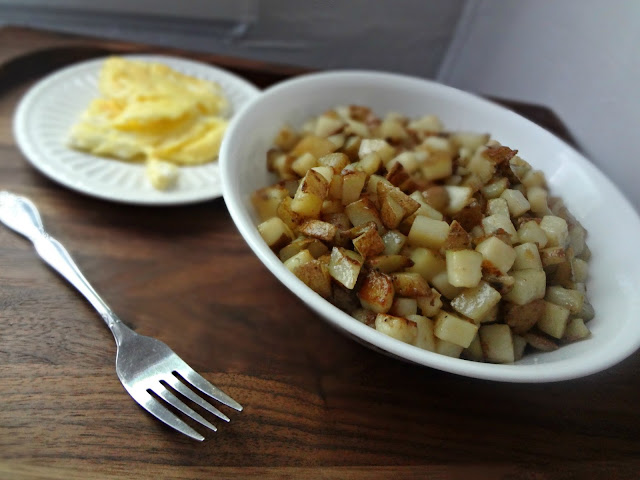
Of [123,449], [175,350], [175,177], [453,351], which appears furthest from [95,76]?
[453,351]

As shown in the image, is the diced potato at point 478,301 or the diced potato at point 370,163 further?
the diced potato at point 370,163

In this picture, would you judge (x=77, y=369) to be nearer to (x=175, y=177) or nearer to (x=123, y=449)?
(x=123, y=449)

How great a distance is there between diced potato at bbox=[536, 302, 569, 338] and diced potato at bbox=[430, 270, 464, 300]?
0.41 feet

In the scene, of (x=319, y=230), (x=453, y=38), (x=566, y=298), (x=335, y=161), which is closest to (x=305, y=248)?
(x=319, y=230)

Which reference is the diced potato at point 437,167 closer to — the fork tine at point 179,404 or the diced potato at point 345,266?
the diced potato at point 345,266

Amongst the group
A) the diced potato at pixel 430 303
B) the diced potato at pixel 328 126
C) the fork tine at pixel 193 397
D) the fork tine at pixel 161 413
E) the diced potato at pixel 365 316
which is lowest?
the fork tine at pixel 161 413

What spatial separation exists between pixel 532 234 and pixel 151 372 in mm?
533

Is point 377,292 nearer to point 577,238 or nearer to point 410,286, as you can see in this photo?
point 410,286

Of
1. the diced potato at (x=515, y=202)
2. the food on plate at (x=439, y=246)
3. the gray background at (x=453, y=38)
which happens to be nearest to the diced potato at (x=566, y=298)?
the food on plate at (x=439, y=246)

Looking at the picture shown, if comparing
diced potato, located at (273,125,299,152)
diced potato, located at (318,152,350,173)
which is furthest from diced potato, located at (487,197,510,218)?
diced potato, located at (273,125,299,152)

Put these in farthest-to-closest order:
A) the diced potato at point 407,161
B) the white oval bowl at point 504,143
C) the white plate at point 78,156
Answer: the white plate at point 78,156
the diced potato at point 407,161
the white oval bowl at point 504,143

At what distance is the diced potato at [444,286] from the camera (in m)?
0.62

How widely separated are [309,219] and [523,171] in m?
0.32

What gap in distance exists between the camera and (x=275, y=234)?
0.67 meters
